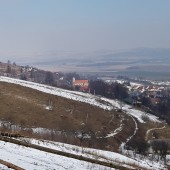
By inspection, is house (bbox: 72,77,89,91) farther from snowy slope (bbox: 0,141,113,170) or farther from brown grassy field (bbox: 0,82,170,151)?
snowy slope (bbox: 0,141,113,170)

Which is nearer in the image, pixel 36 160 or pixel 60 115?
pixel 36 160

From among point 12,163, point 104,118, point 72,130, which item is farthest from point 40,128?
point 12,163

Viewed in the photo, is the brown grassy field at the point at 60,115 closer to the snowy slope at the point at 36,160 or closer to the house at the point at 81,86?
the snowy slope at the point at 36,160

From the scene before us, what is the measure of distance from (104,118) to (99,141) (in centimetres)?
1736

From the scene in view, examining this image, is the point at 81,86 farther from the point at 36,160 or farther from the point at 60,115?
the point at 36,160

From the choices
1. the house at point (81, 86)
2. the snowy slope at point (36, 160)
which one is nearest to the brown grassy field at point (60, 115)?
the snowy slope at point (36, 160)

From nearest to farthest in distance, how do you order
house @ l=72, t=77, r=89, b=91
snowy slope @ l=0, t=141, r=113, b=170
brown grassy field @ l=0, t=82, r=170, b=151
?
snowy slope @ l=0, t=141, r=113, b=170, brown grassy field @ l=0, t=82, r=170, b=151, house @ l=72, t=77, r=89, b=91

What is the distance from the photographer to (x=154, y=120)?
8331 centimetres

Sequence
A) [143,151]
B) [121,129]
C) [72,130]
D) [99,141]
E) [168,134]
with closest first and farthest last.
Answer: [143,151] → [99,141] → [72,130] → [121,129] → [168,134]

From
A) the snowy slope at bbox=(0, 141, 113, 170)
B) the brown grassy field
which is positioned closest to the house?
the brown grassy field

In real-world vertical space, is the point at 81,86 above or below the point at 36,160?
below

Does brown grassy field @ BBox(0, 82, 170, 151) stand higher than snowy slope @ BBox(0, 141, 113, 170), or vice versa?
snowy slope @ BBox(0, 141, 113, 170)

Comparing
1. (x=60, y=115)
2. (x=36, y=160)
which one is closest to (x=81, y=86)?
(x=60, y=115)

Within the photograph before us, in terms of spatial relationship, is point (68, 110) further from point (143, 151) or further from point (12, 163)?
point (12, 163)
